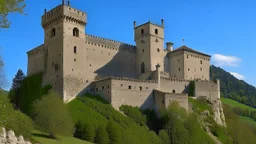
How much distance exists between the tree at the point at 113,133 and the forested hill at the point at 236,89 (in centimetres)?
11718

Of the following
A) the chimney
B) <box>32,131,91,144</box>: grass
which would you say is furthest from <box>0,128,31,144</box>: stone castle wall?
the chimney

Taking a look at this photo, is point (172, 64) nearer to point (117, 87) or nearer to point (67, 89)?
point (117, 87)

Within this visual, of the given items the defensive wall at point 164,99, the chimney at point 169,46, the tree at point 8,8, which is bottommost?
the defensive wall at point 164,99

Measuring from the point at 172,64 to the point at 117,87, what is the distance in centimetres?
2029

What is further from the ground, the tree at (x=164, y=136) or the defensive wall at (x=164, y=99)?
the defensive wall at (x=164, y=99)

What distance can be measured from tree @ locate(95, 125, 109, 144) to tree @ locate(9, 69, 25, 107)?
24.0 meters

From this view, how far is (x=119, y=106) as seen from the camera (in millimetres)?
63500

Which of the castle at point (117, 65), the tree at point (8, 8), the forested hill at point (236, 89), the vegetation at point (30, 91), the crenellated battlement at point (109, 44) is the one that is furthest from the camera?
the forested hill at point (236, 89)

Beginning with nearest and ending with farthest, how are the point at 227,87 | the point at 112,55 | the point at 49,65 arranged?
the point at 49,65 < the point at 112,55 < the point at 227,87

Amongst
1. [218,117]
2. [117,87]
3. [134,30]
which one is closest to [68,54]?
[117,87]

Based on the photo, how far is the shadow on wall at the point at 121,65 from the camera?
2854 inches

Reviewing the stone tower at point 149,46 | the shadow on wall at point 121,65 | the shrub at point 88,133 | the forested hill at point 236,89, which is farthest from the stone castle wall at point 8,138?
the forested hill at point 236,89

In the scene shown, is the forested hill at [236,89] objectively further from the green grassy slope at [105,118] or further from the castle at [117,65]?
the green grassy slope at [105,118]

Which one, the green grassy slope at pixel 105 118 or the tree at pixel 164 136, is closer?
the green grassy slope at pixel 105 118
